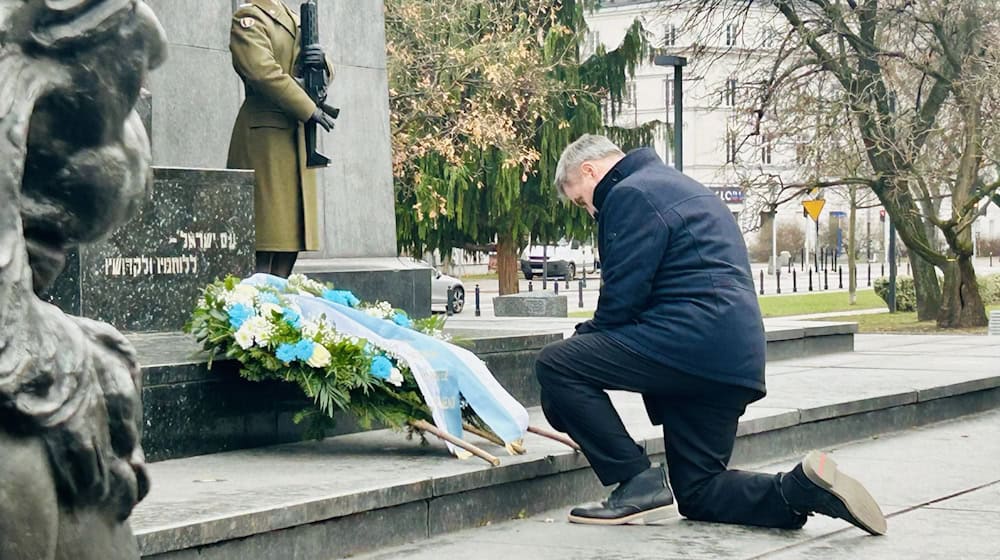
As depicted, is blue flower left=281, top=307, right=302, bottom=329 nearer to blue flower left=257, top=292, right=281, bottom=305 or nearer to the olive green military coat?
blue flower left=257, top=292, right=281, bottom=305

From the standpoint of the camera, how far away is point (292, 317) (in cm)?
676

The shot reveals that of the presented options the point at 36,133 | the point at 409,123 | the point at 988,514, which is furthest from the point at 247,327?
the point at 409,123

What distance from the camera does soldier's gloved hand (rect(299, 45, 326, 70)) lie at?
8977 mm

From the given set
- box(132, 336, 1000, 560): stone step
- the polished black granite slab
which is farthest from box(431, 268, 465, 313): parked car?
the polished black granite slab

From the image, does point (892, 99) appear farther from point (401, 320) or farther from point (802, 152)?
point (401, 320)

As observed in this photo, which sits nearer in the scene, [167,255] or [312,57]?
[167,255]

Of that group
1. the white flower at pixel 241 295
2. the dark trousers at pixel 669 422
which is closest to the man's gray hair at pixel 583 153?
the dark trousers at pixel 669 422

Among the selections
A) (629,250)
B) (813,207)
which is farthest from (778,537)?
(813,207)

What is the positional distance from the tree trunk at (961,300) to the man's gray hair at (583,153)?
1932 cm

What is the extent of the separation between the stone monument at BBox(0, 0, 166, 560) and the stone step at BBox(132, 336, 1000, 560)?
2.97 metres

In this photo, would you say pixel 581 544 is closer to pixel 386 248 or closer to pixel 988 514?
pixel 988 514

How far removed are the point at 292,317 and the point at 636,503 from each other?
1.60 m

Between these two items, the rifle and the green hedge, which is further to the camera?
the green hedge

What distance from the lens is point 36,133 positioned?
73.8 inches
